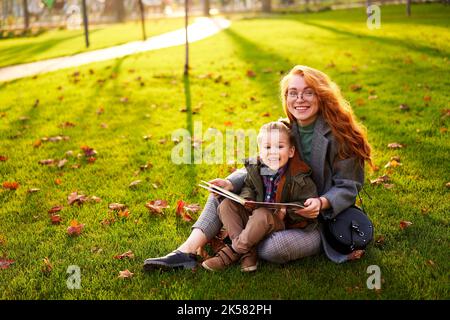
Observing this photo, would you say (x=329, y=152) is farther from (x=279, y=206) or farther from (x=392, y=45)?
(x=392, y=45)

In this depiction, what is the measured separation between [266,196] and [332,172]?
0.52 m

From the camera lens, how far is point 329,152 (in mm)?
3824

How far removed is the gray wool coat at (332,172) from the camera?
3.65 meters

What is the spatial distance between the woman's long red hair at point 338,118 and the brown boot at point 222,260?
1.03 meters

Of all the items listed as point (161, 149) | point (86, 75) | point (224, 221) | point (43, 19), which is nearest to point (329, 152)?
point (224, 221)

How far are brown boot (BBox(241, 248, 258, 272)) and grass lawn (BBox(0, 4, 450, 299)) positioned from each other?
59mm

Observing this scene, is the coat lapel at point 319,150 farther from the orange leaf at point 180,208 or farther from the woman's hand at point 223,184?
the orange leaf at point 180,208

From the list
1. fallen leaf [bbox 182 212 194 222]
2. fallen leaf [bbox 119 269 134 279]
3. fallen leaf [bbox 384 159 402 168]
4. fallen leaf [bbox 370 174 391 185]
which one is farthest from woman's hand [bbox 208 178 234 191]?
fallen leaf [bbox 384 159 402 168]

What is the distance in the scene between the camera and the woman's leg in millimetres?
3580

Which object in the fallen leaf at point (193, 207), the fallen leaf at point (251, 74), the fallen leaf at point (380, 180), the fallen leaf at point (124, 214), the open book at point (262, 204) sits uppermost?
the fallen leaf at point (251, 74)

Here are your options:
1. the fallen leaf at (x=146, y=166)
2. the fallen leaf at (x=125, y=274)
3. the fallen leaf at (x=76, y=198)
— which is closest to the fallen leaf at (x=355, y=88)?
the fallen leaf at (x=146, y=166)

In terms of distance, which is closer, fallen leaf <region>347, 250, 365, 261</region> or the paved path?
fallen leaf <region>347, 250, 365, 261</region>

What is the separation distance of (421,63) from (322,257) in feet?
25.9

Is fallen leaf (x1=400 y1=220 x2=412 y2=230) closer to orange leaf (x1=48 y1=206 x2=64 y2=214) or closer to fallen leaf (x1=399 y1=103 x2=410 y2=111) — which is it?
orange leaf (x1=48 y1=206 x2=64 y2=214)
